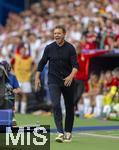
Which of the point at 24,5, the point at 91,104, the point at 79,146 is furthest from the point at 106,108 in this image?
the point at 24,5

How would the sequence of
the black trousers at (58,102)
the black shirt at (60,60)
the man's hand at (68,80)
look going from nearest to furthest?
the man's hand at (68,80)
the black trousers at (58,102)
the black shirt at (60,60)

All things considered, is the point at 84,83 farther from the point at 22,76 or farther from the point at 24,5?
the point at 24,5

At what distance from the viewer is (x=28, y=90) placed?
21.1 metres

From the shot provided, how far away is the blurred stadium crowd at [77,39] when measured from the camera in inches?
765

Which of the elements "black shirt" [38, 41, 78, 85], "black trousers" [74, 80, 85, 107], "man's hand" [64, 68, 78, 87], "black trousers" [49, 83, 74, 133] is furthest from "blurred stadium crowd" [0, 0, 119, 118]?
"man's hand" [64, 68, 78, 87]

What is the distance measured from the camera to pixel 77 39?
20828 millimetres

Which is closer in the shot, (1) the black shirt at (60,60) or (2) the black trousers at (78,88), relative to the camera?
(1) the black shirt at (60,60)

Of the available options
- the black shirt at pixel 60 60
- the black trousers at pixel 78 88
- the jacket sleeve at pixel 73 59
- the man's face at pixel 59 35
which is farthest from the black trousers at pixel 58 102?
the black trousers at pixel 78 88

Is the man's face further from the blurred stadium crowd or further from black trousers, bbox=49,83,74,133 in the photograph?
the blurred stadium crowd

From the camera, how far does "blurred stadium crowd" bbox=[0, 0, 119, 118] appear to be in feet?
63.8

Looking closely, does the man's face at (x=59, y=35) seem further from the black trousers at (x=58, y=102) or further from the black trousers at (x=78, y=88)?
the black trousers at (x=78, y=88)

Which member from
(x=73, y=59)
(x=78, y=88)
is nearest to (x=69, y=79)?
(x=73, y=59)

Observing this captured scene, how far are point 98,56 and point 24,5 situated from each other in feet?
32.0

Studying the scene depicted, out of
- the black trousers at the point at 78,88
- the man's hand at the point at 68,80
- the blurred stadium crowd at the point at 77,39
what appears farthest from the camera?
the black trousers at the point at 78,88
